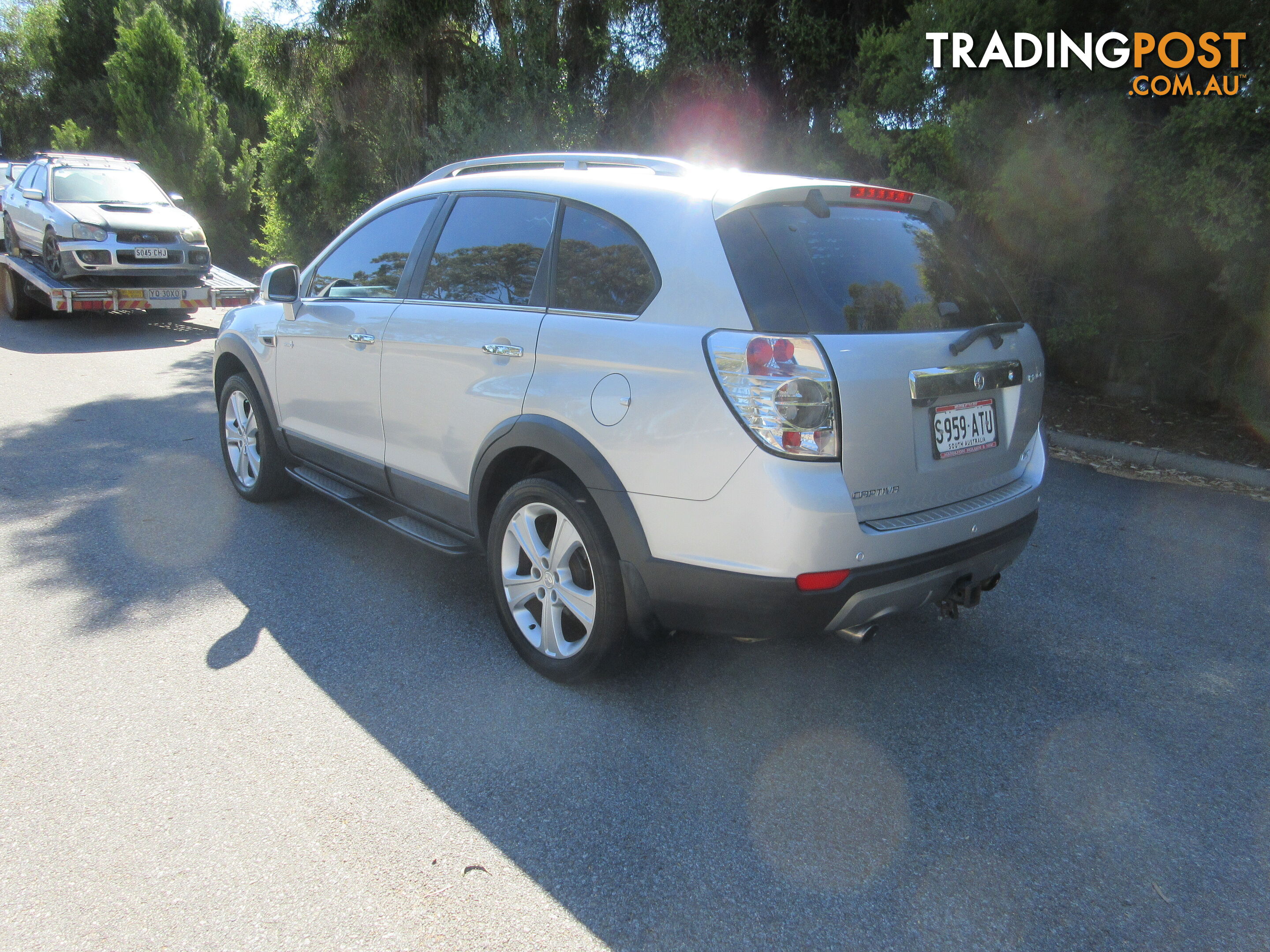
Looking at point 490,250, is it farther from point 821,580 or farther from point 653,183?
point 821,580

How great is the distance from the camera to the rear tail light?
2.71m

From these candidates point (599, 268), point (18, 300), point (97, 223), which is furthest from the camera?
point (18, 300)

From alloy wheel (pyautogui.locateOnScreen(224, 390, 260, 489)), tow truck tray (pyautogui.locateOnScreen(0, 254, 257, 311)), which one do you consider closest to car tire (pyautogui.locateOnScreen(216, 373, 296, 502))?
alloy wheel (pyautogui.locateOnScreen(224, 390, 260, 489))

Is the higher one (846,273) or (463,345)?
(846,273)

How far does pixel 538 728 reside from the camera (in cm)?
315

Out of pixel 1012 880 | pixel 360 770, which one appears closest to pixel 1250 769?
pixel 1012 880

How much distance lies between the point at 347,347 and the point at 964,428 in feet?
9.01

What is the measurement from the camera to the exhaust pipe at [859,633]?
298cm

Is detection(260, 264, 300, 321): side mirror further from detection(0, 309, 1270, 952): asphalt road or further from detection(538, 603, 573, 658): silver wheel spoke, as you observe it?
detection(538, 603, 573, 658): silver wheel spoke

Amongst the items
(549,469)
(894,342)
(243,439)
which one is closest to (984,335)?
(894,342)

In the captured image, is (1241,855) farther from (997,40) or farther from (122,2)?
(122,2)

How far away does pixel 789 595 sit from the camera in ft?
9.14

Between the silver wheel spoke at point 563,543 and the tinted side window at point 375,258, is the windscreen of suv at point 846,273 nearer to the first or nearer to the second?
the silver wheel spoke at point 563,543

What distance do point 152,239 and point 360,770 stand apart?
11971 mm
